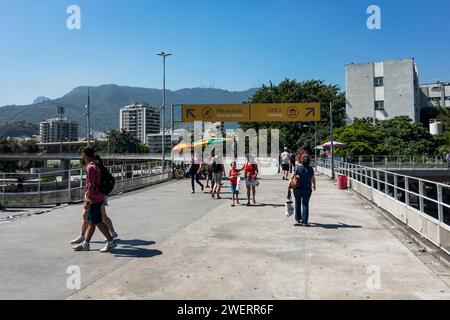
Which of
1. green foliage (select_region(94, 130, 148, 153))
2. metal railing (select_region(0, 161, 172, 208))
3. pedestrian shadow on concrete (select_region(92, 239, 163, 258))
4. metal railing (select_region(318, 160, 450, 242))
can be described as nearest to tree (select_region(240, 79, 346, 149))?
metal railing (select_region(318, 160, 450, 242))

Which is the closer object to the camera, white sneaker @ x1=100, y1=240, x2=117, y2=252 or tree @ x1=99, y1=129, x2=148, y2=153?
white sneaker @ x1=100, y1=240, x2=117, y2=252

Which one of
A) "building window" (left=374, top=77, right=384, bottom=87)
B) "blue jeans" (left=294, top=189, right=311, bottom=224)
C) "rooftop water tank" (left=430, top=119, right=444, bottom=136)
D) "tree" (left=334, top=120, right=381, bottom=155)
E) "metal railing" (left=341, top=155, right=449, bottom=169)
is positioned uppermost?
"building window" (left=374, top=77, right=384, bottom=87)

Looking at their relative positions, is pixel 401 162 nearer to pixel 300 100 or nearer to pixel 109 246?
pixel 300 100

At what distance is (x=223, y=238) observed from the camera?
803cm

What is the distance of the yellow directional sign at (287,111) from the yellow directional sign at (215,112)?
2.76 ft

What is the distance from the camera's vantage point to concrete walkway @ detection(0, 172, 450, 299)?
4.91m

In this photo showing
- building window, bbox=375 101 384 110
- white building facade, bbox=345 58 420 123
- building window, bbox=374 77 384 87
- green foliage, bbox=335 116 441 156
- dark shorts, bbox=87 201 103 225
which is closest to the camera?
dark shorts, bbox=87 201 103 225

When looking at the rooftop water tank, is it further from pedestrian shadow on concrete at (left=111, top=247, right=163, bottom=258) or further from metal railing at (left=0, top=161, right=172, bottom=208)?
pedestrian shadow on concrete at (left=111, top=247, right=163, bottom=258)

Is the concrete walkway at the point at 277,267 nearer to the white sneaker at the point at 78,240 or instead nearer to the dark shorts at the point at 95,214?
→ the dark shorts at the point at 95,214

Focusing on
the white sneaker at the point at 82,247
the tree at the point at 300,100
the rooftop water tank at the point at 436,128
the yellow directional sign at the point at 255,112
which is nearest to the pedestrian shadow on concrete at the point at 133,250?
the white sneaker at the point at 82,247

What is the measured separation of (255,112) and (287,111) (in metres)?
2.42

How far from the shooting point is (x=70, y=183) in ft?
48.6

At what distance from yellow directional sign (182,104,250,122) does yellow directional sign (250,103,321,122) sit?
0.84 metres
